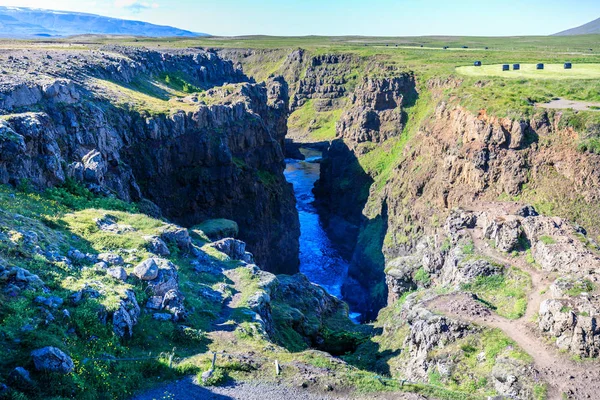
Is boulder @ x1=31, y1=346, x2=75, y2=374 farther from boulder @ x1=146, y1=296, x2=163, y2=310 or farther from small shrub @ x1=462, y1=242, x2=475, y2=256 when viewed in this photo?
small shrub @ x1=462, y1=242, x2=475, y2=256

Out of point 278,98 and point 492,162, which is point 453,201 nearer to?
point 492,162

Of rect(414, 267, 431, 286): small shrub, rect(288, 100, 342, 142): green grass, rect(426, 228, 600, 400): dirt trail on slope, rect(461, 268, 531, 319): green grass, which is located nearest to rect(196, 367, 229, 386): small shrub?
rect(426, 228, 600, 400): dirt trail on slope

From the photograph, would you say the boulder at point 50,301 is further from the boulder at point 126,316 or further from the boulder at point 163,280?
the boulder at point 163,280

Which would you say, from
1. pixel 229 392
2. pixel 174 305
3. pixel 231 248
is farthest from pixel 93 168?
pixel 229 392

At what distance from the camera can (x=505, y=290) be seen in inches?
1517

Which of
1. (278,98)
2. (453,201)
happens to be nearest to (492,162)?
(453,201)

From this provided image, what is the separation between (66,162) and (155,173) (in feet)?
58.4

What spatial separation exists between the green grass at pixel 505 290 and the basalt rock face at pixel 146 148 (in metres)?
33.2

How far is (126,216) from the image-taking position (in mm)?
40594

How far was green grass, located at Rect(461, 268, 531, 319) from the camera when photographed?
→ 118 ft

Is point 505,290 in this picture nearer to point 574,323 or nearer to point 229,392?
point 574,323

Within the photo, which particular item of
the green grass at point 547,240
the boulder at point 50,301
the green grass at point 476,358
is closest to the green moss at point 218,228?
the green grass at point 476,358

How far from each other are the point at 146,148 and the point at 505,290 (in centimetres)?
4393

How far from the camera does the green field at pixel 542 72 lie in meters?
88.9
